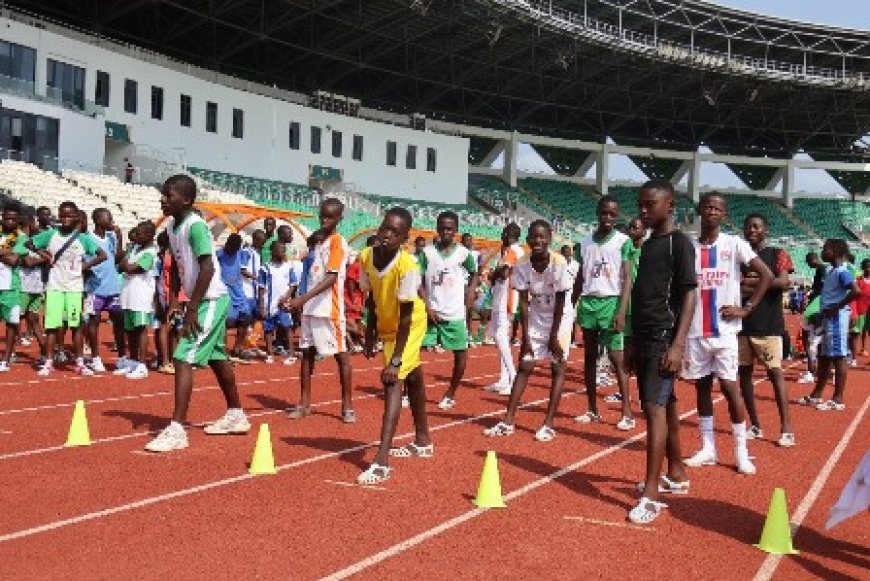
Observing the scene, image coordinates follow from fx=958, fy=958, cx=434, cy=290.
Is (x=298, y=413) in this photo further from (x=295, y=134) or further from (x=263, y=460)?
(x=295, y=134)

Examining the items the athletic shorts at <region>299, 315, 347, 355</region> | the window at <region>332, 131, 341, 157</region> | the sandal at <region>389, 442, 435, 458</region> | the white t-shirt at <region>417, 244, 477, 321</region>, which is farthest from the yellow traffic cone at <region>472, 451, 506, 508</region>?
the window at <region>332, 131, 341, 157</region>

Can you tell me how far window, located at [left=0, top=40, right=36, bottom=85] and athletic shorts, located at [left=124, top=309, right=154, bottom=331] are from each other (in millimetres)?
20640

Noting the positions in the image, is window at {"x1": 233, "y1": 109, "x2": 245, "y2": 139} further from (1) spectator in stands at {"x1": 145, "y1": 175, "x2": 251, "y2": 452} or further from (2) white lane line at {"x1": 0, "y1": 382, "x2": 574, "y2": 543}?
(1) spectator in stands at {"x1": 145, "y1": 175, "x2": 251, "y2": 452}

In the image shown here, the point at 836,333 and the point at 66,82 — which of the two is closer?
the point at 836,333

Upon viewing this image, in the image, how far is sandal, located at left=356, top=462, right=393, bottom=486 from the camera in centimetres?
620

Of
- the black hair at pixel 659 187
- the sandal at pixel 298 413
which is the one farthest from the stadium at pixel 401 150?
the black hair at pixel 659 187

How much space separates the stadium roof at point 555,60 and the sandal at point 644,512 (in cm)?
3527

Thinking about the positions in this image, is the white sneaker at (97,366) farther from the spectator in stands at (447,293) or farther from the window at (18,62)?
the window at (18,62)

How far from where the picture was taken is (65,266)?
35.7ft

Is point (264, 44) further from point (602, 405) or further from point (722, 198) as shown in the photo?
point (722, 198)

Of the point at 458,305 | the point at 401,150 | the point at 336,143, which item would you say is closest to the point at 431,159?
the point at 401,150

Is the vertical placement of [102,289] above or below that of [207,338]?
above

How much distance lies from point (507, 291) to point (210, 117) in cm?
2861

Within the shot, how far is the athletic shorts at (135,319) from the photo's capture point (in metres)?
11.0
